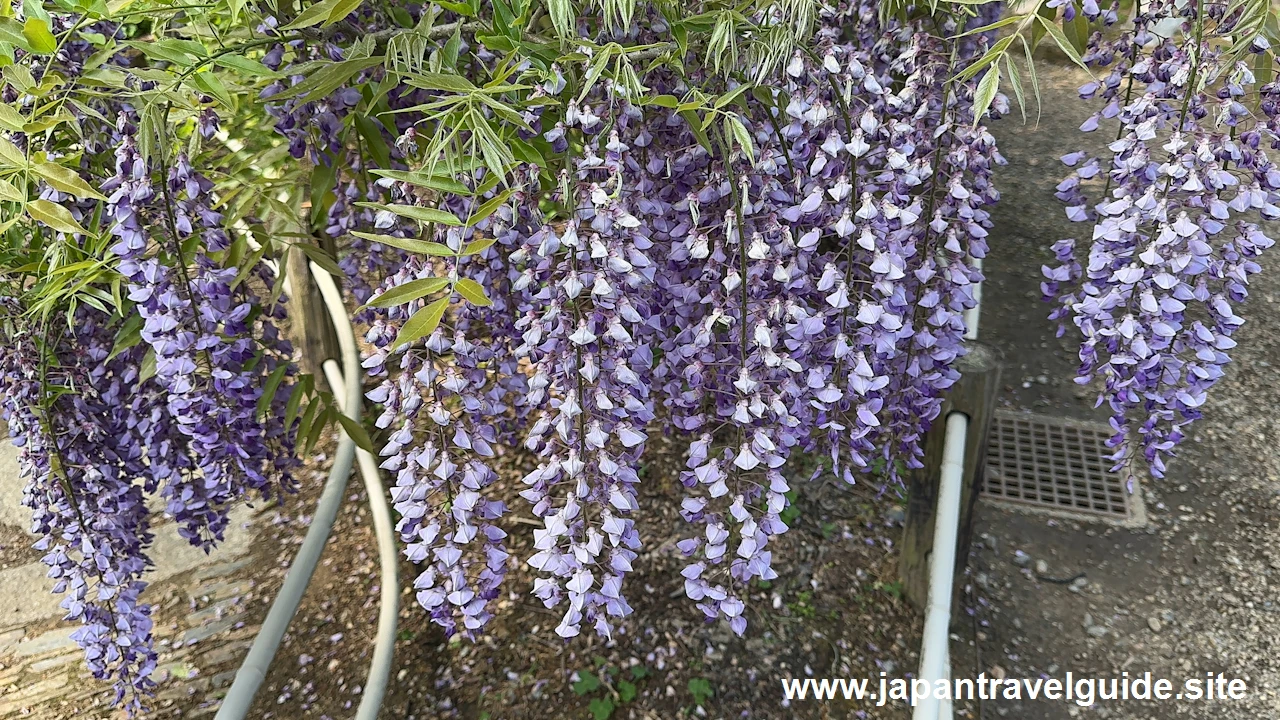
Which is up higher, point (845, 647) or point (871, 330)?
point (871, 330)

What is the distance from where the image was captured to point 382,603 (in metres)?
1.70

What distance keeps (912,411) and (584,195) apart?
2.37 feet

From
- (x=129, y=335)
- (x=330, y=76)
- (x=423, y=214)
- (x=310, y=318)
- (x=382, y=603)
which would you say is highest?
(x=330, y=76)

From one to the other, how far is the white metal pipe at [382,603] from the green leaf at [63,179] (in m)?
0.72

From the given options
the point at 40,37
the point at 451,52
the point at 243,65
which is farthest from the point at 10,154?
the point at 451,52

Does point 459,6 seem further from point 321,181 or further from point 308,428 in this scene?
point 308,428

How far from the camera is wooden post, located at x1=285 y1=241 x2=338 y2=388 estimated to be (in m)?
2.26

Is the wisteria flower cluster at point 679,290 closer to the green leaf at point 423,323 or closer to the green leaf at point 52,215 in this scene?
the green leaf at point 423,323

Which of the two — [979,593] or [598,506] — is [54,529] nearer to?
[598,506]

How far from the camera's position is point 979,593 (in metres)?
2.38

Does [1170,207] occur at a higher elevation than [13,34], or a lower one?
lower

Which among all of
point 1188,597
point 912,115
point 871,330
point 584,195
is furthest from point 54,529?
point 1188,597

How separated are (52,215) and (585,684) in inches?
61.4

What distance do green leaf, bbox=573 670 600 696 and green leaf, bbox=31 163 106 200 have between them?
61.2 inches
